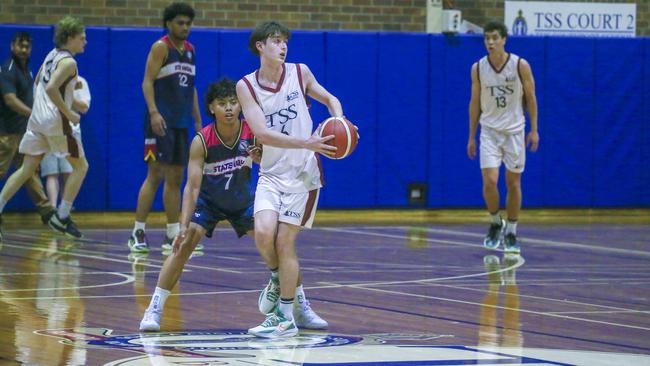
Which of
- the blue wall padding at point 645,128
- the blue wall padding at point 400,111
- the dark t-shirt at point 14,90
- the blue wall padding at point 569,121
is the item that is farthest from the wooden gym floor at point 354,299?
the blue wall padding at point 645,128

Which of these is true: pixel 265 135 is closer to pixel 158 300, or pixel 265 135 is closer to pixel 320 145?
pixel 320 145

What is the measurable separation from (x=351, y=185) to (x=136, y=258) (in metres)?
5.45

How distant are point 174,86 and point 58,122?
1.38 m

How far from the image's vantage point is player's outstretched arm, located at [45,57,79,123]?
39.7 feet

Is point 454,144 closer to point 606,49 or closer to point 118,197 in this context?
point 606,49

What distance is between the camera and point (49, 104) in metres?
12.7

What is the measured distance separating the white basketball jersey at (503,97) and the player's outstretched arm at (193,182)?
5.22 metres

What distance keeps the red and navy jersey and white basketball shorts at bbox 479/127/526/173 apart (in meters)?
4.89

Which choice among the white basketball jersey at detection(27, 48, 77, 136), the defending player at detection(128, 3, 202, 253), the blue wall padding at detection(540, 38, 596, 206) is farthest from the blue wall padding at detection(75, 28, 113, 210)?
the blue wall padding at detection(540, 38, 596, 206)

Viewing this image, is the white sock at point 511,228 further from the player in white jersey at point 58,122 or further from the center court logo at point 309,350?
the center court logo at point 309,350

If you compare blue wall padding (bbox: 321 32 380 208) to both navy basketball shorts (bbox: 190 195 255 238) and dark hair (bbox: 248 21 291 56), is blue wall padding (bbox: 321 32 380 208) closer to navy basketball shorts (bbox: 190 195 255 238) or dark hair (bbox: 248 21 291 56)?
navy basketball shorts (bbox: 190 195 255 238)

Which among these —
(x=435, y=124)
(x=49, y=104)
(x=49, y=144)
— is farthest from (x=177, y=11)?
(x=435, y=124)

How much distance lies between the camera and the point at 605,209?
17281 millimetres

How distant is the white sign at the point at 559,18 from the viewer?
58.3 ft
